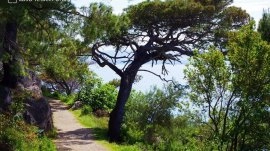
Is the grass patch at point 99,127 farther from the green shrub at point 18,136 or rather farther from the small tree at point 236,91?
the small tree at point 236,91

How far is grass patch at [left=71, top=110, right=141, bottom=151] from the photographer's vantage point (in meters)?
15.6

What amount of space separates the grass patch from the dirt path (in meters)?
0.32

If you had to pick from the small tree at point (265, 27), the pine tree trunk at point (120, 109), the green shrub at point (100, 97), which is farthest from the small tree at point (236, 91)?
the green shrub at point (100, 97)

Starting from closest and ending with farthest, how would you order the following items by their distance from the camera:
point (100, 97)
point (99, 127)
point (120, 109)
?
1. point (120, 109)
2. point (99, 127)
3. point (100, 97)

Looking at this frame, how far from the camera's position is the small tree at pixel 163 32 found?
1714 centimetres

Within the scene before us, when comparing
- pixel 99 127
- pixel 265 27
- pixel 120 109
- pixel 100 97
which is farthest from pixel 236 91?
pixel 100 97

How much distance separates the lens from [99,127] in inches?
800

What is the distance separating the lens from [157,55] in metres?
18.8

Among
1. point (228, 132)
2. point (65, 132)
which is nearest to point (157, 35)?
point (65, 132)

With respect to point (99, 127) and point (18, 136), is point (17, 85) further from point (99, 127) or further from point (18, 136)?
point (99, 127)

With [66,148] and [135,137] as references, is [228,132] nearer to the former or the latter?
[66,148]

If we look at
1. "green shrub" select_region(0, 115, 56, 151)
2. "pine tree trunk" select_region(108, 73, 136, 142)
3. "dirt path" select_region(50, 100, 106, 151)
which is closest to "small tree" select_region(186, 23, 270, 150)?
"green shrub" select_region(0, 115, 56, 151)

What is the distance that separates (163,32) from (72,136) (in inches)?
235

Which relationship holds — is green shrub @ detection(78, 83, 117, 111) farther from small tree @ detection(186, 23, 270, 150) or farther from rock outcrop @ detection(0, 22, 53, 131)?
small tree @ detection(186, 23, 270, 150)
